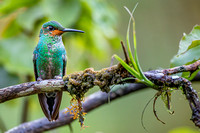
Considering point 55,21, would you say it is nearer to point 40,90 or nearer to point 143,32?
point 40,90

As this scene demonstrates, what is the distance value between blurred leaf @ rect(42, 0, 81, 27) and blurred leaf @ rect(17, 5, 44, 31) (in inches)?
4.5

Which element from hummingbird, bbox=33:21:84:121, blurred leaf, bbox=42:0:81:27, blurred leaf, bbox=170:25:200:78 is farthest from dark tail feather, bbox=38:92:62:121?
blurred leaf, bbox=170:25:200:78

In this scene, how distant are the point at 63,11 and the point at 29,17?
1.26ft

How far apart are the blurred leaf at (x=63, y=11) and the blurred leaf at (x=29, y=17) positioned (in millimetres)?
114

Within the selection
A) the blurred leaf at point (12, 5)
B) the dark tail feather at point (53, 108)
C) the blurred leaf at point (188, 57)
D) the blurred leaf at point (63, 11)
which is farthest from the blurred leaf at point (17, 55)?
the blurred leaf at point (188, 57)

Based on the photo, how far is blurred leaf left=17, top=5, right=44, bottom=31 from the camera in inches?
126

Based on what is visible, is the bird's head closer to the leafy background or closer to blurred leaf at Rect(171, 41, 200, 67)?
the leafy background

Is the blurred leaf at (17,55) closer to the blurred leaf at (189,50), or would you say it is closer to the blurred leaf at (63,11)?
the blurred leaf at (63,11)

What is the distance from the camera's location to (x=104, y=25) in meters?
3.49

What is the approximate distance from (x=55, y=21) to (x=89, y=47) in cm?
89

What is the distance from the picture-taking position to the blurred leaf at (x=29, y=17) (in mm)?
3197

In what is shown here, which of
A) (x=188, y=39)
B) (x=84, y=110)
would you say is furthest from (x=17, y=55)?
(x=188, y=39)

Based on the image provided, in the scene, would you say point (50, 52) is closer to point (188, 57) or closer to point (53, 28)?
point (53, 28)

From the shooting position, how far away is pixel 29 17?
3211 millimetres
